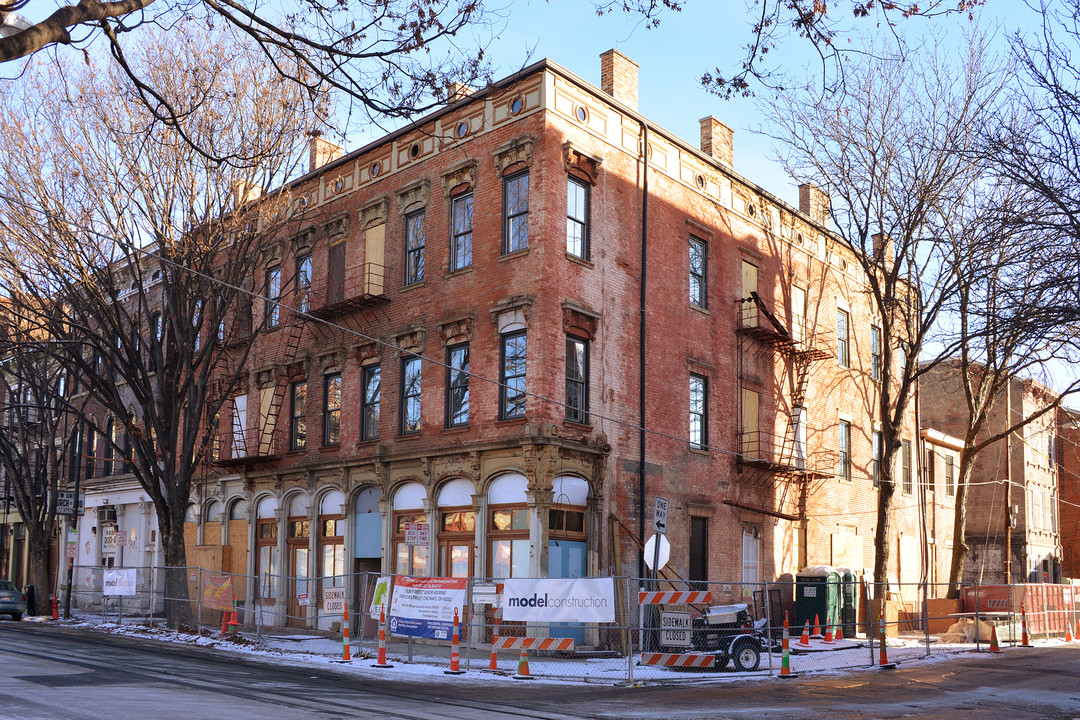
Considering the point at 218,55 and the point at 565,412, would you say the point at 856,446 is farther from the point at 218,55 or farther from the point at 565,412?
the point at 218,55

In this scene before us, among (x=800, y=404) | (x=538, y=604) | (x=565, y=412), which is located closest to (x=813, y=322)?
(x=800, y=404)

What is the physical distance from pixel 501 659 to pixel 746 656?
5.18 m

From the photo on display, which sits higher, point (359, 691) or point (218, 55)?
point (218, 55)

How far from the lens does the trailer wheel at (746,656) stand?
19188 millimetres

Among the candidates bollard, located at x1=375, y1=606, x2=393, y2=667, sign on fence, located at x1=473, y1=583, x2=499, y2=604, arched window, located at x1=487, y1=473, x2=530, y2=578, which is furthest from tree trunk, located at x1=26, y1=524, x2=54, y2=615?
sign on fence, located at x1=473, y1=583, x2=499, y2=604

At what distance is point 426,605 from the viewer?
19.1 meters

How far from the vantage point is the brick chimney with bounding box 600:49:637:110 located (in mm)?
26031

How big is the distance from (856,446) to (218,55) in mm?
23976

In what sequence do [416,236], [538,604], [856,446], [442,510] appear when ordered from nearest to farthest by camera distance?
[538,604] → [442,510] → [416,236] → [856,446]

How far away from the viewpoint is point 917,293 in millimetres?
30844

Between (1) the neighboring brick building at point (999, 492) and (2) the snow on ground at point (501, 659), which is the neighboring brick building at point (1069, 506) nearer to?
(1) the neighboring brick building at point (999, 492)

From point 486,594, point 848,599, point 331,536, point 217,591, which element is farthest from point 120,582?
point 848,599

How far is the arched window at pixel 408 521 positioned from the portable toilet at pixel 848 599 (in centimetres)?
1266

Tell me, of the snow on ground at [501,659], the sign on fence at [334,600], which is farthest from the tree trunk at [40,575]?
the sign on fence at [334,600]
